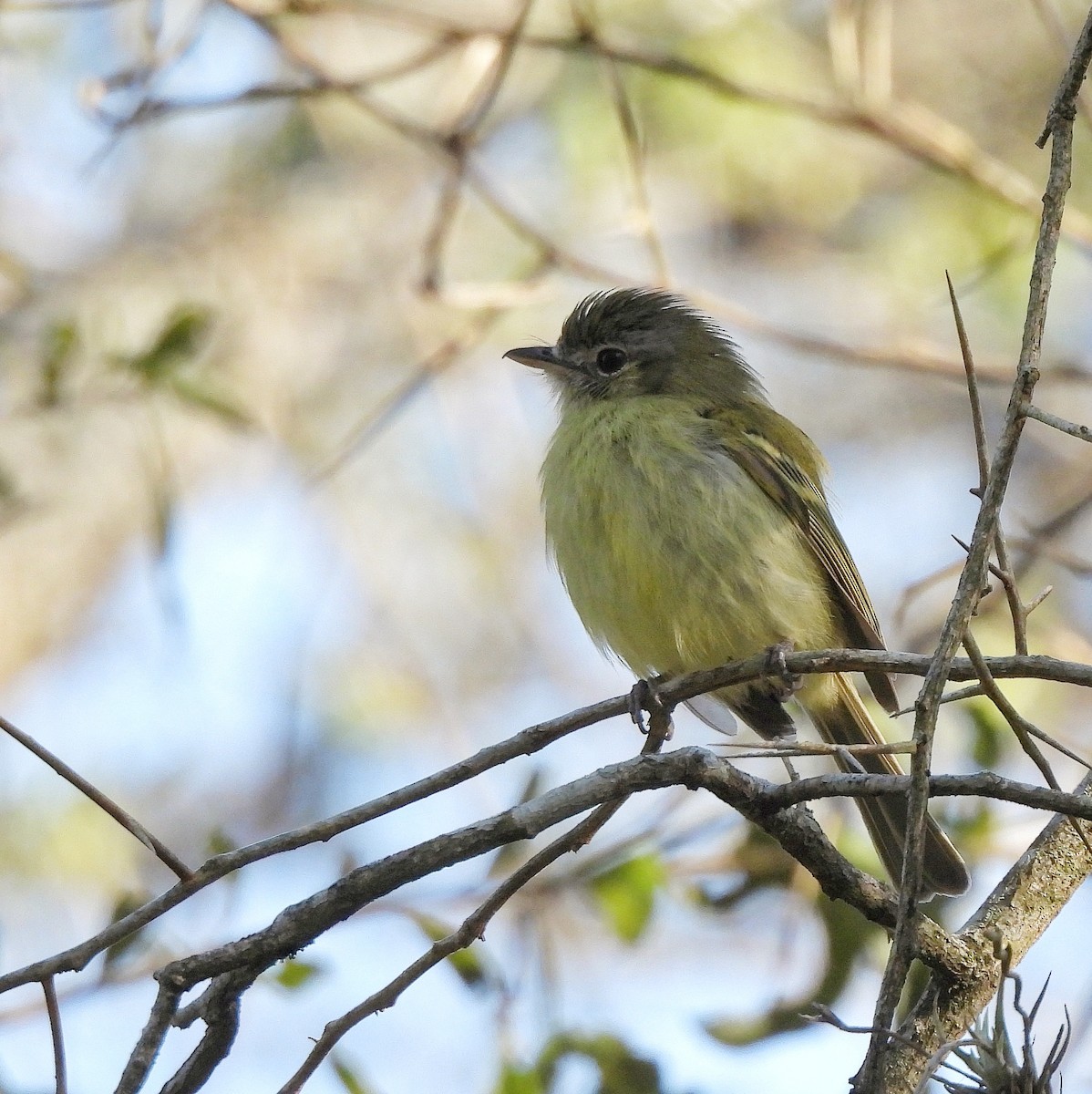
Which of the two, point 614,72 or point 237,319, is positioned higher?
point 237,319

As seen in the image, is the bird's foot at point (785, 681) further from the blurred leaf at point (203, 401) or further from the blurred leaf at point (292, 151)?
→ the blurred leaf at point (292, 151)

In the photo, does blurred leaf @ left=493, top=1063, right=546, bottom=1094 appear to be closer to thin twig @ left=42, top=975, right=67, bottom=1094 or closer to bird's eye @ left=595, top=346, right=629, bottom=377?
thin twig @ left=42, top=975, right=67, bottom=1094

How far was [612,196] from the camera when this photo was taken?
329 inches

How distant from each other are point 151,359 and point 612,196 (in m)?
4.26

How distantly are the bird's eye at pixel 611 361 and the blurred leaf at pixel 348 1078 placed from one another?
2.64 m

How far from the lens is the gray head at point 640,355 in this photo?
514 cm

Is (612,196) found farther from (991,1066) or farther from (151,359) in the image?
(991,1066)

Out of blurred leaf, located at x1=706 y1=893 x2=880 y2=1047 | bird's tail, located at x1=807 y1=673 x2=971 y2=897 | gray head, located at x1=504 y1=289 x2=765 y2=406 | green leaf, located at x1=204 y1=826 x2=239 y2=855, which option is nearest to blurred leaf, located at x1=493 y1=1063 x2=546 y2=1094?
blurred leaf, located at x1=706 y1=893 x2=880 y2=1047

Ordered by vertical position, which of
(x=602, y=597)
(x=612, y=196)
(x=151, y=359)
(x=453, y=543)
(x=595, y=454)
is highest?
(x=612, y=196)

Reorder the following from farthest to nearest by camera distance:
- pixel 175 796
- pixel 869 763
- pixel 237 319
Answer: pixel 175 796
pixel 237 319
pixel 869 763

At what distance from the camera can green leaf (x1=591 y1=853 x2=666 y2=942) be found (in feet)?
13.6

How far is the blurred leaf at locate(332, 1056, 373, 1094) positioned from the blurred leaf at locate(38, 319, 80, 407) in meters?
→ 2.31

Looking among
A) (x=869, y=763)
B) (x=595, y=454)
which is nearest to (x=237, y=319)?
(x=595, y=454)

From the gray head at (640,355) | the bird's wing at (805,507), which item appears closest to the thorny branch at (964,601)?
the bird's wing at (805,507)
